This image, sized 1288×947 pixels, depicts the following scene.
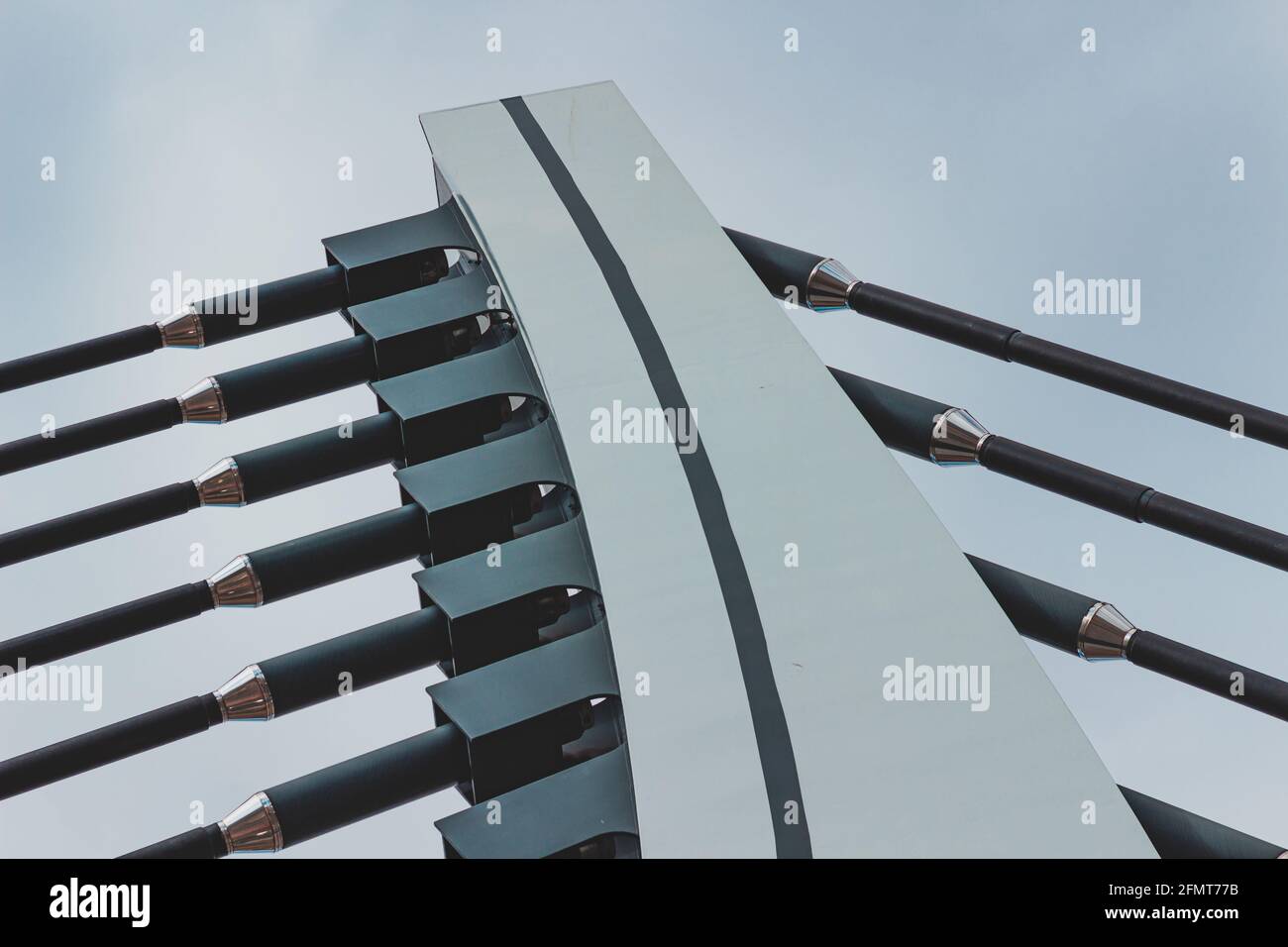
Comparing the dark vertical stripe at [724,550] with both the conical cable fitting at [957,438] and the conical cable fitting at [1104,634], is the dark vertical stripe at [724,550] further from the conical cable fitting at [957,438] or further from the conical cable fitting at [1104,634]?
the conical cable fitting at [1104,634]

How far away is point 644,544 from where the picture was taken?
11984 mm

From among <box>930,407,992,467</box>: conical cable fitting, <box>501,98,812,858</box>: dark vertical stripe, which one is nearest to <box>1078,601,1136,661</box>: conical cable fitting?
<box>930,407,992,467</box>: conical cable fitting

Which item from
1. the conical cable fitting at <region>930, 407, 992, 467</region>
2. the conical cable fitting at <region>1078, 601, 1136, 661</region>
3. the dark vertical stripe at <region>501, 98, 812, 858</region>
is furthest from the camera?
the conical cable fitting at <region>930, 407, 992, 467</region>

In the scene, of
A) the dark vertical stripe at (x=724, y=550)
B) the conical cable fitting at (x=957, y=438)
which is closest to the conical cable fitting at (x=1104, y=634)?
the conical cable fitting at (x=957, y=438)

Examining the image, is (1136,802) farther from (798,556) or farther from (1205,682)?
(798,556)

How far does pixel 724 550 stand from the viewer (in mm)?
11914

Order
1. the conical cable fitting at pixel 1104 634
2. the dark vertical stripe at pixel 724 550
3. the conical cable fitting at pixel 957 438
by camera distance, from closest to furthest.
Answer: the dark vertical stripe at pixel 724 550, the conical cable fitting at pixel 1104 634, the conical cable fitting at pixel 957 438

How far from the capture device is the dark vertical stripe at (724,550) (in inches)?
395

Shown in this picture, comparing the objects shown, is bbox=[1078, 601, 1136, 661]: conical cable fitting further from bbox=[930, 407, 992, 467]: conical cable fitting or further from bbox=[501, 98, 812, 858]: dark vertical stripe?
bbox=[501, 98, 812, 858]: dark vertical stripe

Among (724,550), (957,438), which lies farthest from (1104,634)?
(724,550)

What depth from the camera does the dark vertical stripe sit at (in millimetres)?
10039

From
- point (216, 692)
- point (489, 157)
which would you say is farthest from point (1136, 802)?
point (489, 157)

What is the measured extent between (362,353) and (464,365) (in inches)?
46.9

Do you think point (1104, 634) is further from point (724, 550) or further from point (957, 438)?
point (724, 550)
